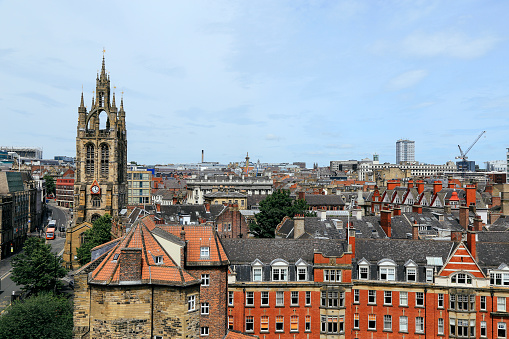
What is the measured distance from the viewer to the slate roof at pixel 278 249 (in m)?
50.6

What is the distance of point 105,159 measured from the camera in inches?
3976

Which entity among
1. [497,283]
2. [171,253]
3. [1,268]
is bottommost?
[1,268]

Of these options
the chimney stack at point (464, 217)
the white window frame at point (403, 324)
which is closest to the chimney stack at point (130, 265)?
the white window frame at point (403, 324)

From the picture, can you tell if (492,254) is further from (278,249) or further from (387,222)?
(278,249)

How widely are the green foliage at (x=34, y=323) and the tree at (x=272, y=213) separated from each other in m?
48.6

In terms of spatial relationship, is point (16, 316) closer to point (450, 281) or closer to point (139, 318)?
point (139, 318)

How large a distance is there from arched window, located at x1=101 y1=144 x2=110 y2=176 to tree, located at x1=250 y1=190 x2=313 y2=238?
34.8m

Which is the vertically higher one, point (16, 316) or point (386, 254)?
point (386, 254)

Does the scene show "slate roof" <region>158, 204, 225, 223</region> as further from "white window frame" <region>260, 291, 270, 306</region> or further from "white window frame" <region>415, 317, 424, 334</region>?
"white window frame" <region>415, 317, 424, 334</region>

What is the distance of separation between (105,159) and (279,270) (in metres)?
63.8

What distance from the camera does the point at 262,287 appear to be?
48750mm

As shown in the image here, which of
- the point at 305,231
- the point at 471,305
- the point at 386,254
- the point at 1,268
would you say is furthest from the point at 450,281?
the point at 1,268

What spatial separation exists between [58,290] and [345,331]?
39588 mm

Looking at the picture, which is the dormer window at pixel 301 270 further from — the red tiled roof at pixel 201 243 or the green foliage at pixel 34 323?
the green foliage at pixel 34 323
